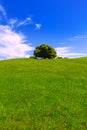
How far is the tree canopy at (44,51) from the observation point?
124 metres

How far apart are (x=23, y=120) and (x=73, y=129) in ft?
13.8

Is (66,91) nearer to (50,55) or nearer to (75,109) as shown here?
(75,109)

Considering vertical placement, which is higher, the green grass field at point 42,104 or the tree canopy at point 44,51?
the tree canopy at point 44,51

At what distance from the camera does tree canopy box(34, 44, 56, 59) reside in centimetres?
12394

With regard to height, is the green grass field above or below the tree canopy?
below

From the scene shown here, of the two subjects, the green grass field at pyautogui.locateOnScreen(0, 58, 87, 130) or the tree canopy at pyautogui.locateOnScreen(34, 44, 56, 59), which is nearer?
the green grass field at pyautogui.locateOnScreen(0, 58, 87, 130)

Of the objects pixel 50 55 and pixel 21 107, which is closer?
pixel 21 107

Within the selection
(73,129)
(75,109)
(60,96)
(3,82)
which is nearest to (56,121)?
(73,129)

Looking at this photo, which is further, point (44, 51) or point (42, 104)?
point (44, 51)

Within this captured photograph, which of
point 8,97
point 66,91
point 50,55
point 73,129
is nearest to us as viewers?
point 73,129

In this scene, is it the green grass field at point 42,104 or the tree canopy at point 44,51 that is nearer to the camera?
the green grass field at point 42,104

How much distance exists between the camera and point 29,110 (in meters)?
26.8

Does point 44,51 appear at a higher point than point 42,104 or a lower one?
higher

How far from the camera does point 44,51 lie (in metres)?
124
